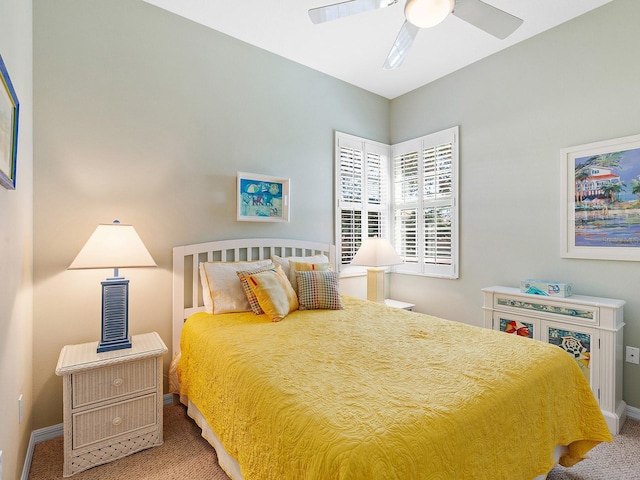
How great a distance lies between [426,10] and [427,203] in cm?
236

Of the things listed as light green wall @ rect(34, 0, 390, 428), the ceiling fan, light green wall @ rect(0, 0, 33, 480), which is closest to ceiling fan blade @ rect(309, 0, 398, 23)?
the ceiling fan

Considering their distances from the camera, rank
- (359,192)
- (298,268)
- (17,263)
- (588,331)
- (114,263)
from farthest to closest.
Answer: (359,192) → (298,268) → (588,331) → (114,263) → (17,263)

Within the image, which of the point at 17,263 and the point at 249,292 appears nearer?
the point at 17,263

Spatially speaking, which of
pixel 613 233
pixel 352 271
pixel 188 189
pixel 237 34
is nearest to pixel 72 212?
pixel 188 189

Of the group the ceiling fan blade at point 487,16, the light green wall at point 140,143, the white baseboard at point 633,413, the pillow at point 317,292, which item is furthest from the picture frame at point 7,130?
the white baseboard at point 633,413

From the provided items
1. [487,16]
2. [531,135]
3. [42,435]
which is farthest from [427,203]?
[42,435]

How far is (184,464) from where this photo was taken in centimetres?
193

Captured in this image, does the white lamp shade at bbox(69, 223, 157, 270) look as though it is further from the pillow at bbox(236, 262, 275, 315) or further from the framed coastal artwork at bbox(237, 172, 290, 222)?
the framed coastal artwork at bbox(237, 172, 290, 222)

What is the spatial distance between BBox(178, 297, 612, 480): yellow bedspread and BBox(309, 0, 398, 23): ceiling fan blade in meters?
1.88

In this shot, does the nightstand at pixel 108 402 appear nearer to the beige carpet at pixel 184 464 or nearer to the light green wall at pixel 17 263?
the beige carpet at pixel 184 464

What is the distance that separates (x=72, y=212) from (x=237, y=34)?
203 centimetres

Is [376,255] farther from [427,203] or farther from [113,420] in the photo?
[113,420]

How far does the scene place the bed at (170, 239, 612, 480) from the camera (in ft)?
3.47

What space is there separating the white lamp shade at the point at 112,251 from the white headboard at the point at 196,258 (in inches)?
20.4
